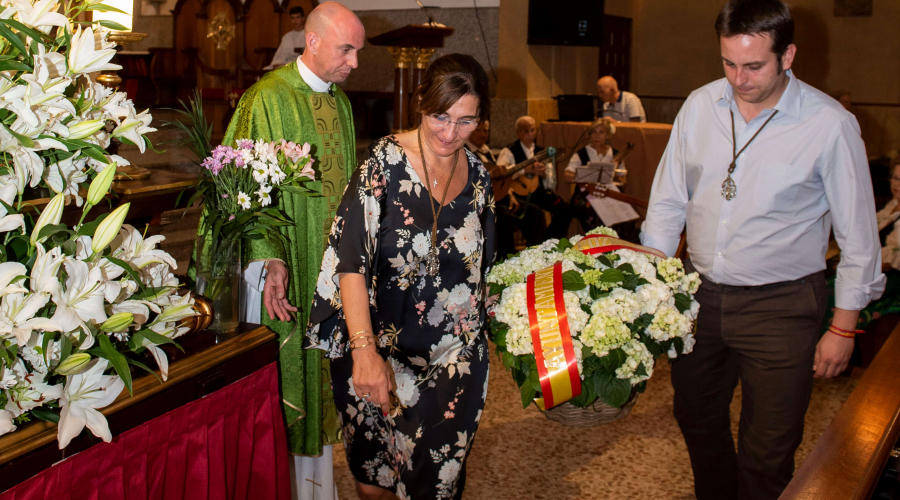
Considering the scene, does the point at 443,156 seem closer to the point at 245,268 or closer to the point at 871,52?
the point at 245,268

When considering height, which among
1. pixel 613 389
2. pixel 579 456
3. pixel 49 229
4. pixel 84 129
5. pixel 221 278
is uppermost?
pixel 84 129

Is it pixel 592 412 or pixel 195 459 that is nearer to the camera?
pixel 195 459

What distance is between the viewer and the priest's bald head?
2391mm

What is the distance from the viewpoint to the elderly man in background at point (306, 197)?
240 cm

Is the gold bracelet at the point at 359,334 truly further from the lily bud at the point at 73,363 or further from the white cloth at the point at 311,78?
the white cloth at the point at 311,78

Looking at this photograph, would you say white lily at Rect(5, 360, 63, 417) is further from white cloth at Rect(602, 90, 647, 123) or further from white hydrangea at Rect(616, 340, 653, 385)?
white cloth at Rect(602, 90, 647, 123)

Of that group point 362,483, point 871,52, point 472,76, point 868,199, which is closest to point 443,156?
point 472,76

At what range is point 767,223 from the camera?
7.34 ft

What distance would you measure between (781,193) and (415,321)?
109cm

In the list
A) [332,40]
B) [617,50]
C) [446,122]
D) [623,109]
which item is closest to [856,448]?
[446,122]

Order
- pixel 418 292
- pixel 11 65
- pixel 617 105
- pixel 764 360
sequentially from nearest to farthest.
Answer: pixel 11 65 < pixel 418 292 < pixel 764 360 < pixel 617 105

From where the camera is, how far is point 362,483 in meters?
2.25

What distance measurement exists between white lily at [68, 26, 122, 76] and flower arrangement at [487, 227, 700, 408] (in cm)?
112

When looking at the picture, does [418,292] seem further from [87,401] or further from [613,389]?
[87,401]
